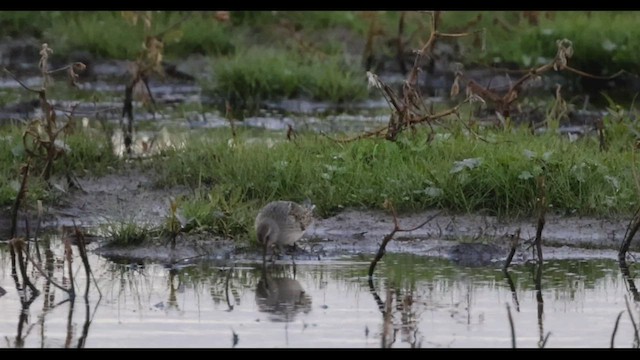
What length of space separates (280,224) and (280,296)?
2.30 feet

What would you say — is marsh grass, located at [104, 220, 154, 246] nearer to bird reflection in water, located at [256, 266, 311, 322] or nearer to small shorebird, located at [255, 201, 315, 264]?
small shorebird, located at [255, 201, 315, 264]

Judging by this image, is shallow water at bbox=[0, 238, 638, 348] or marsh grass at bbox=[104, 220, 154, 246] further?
marsh grass at bbox=[104, 220, 154, 246]

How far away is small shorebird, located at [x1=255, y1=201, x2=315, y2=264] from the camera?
7.20 metres

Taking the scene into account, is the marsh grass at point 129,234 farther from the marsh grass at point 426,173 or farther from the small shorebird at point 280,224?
the small shorebird at point 280,224

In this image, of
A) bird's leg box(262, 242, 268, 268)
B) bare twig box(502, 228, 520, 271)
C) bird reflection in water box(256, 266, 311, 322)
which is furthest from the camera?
bird's leg box(262, 242, 268, 268)

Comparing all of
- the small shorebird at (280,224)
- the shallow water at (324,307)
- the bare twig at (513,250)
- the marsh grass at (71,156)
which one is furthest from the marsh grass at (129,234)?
the bare twig at (513,250)

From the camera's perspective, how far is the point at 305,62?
13.8 metres

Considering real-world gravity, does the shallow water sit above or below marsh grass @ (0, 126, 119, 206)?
below

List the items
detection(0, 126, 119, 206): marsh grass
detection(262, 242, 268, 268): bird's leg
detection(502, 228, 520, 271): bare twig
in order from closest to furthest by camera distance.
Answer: detection(502, 228, 520, 271): bare twig < detection(262, 242, 268, 268): bird's leg < detection(0, 126, 119, 206): marsh grass

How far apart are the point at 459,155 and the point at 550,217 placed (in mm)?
714

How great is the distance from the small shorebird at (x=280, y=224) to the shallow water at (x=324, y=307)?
151mm

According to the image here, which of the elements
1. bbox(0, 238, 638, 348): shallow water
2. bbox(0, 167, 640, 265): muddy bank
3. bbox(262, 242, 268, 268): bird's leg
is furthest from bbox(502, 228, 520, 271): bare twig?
bbox(262, 242, 268, 268): bird's leg

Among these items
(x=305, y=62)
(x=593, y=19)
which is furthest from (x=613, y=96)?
(x=305, y=62)
